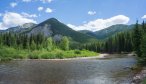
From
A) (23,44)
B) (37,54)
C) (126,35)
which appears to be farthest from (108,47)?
(37,54)

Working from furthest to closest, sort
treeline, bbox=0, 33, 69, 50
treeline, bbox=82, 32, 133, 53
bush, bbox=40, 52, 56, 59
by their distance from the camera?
1. treeline, bbox=82, 32, 133, 53
2. treeline, bbox=0, 33, 69, 50
3. bush, bbox=40, 52, 56, 59

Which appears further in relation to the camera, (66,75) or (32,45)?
(32,45)

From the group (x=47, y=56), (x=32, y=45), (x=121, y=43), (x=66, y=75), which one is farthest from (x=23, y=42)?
(x=66, y=75)

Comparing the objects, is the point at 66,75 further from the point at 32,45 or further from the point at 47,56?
the point at 32,45

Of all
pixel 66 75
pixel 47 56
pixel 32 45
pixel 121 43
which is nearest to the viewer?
pixel 66 75

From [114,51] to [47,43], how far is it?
48.2 meters

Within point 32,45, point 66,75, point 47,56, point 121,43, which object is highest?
point 121,43

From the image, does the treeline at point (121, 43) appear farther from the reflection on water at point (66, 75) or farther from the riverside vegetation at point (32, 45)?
the reflection on water at point (66, 75)

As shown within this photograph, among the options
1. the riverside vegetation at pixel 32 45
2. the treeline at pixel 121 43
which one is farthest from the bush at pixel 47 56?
the treeline at pixel 121 43

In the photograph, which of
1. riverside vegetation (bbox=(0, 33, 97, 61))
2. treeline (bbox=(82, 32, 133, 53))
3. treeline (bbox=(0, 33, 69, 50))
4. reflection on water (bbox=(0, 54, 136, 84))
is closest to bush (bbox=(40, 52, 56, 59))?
riverside vegetation (bbox=(0, 33, 97, 61))

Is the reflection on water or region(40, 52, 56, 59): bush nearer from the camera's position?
the reflection on water

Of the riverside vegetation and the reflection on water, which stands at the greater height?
the riverside vegetation

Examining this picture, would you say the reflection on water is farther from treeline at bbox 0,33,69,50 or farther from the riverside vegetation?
treeline at bbox 0,33,69,50

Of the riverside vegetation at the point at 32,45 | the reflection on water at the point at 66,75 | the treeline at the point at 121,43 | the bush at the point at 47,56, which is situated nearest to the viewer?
the reflection on water at the point at 66,75
